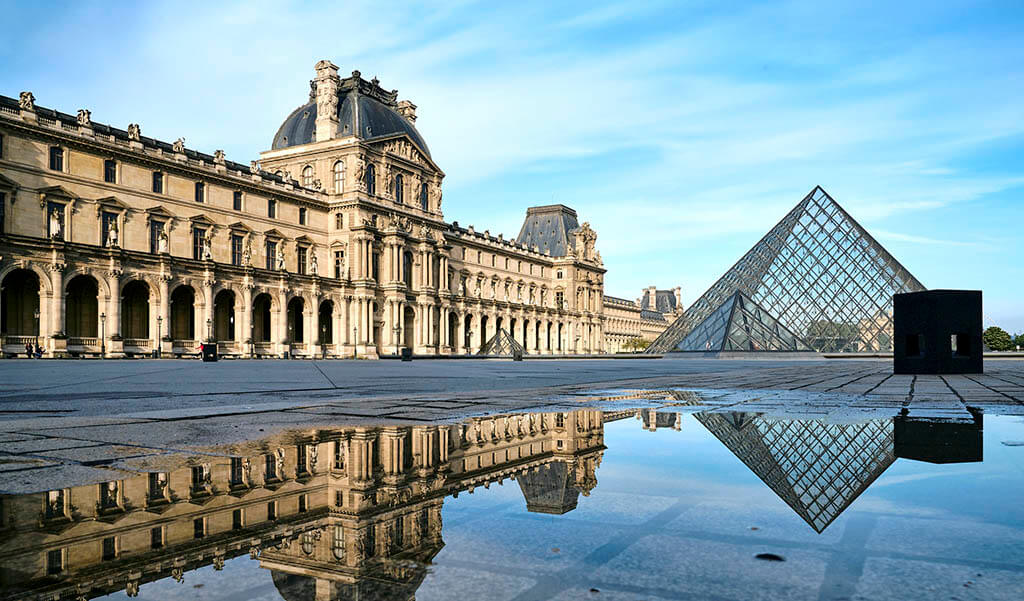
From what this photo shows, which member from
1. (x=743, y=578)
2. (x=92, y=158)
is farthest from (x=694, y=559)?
(x=92, y=158)

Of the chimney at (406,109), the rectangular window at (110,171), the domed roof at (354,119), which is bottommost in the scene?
the rectangular window at (110,171)

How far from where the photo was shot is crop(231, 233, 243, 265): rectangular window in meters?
52.7

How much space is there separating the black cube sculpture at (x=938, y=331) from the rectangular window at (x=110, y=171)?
42891 millimetres

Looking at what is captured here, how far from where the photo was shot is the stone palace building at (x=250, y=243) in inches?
1563

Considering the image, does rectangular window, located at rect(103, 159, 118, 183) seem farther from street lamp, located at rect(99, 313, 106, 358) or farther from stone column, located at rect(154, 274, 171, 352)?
street lamp, located at rect(99, 313, 106, 358)

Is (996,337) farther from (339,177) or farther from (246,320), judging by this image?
(246,320)

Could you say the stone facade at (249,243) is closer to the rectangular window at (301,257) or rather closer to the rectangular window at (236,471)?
the rectangular window at (301,257)

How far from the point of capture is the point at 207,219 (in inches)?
1978

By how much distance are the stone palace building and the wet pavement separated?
39.6 meters

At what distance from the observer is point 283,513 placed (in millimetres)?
2637

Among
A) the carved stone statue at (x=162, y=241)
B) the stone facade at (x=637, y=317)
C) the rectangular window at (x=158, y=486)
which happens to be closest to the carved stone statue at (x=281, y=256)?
the carved stone statue at (x=162, y=241)

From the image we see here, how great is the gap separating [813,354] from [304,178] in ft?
138

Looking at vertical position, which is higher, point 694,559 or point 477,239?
point 477,239

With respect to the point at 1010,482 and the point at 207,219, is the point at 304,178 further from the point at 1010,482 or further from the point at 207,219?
the point at 1010,482
